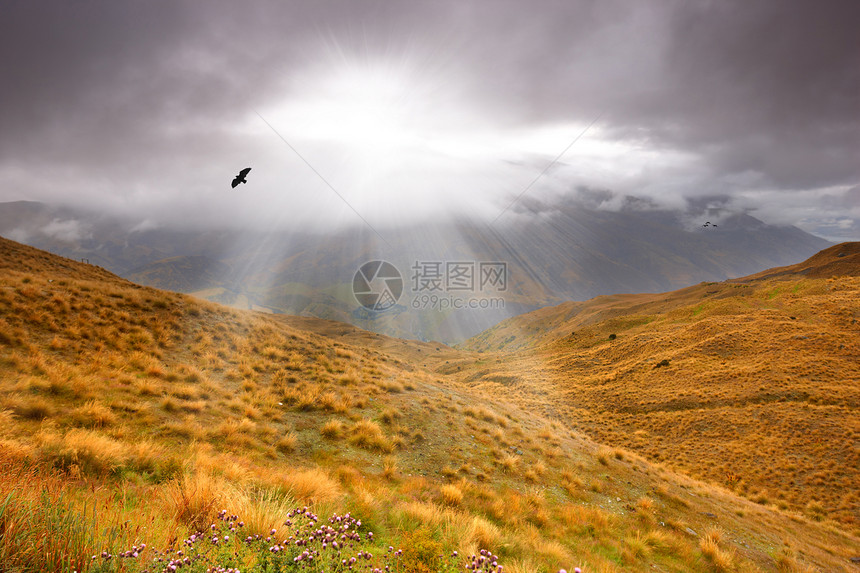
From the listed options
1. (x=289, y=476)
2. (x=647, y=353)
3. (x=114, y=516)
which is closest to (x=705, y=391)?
(x=647, y=353)

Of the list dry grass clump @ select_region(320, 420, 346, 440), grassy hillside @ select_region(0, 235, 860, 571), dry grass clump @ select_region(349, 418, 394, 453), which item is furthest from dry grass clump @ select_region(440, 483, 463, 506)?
dry grass clump @ select_region(320, 420, 346, 440)

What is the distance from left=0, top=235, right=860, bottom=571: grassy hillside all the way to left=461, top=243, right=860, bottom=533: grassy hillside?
6.72 metres

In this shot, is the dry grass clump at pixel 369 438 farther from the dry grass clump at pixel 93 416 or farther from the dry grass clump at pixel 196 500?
the dry grass clump at pixel 93 416

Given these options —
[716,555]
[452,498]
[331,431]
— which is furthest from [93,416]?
[716,555]

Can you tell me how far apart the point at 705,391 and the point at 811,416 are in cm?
655

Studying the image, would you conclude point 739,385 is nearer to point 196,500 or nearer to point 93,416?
point 196,500

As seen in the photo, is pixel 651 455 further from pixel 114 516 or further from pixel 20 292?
pixel 20 292

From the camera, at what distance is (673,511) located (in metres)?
10.1

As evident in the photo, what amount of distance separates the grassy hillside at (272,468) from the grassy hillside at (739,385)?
264 inches

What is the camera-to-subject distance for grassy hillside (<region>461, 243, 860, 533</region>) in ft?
64.7

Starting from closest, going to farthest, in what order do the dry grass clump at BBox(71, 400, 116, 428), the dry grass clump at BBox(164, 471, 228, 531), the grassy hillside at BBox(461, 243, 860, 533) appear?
the dry grass clump at BBox(164, 471, 228, 531) < the dry grass clump at BBox(71, 400, 116, 428) < the grassy hillside at BBox(461, 243, 860, 533)

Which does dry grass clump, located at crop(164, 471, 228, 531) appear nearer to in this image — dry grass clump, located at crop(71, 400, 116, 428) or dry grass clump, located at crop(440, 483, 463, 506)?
dry grass clump, located at crop(71, 400, 116, 428)

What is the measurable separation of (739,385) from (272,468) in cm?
3878

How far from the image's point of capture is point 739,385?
28.4 meters
